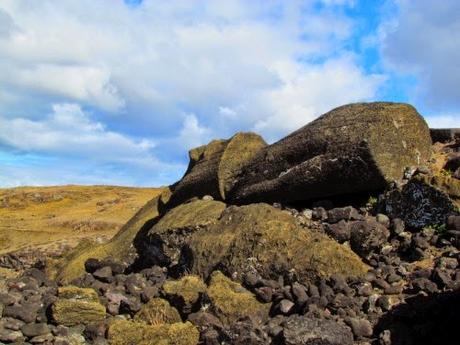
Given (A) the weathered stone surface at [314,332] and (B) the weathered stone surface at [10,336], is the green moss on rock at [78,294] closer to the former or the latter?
(B) the weathered stone surface at [10,336]

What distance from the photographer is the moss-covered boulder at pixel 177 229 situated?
14.7 meters

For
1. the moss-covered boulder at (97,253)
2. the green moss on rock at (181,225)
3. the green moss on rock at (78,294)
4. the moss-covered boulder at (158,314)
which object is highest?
the green moss on rock at (181,225)

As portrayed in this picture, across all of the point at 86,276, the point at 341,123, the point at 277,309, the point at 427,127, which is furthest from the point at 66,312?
the point at 427,127

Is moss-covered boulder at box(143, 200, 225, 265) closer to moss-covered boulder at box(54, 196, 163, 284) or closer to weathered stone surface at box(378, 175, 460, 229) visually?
moss-covered boulder at box(54, 196, 163, 284)

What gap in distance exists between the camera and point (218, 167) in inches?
699

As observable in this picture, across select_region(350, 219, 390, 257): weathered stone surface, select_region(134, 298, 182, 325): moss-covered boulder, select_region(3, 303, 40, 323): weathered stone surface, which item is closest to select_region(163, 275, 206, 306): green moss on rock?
select_region(134, 298, 182, 325): moss-covered boulder

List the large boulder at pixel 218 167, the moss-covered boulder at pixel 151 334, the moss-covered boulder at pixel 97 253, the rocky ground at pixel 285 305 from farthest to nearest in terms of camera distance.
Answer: the large boulder at pixel 218 167 → the moss-covered boulder at pixel 97 253 → the moss-covered boulder at pixel 151 334 → the rocky ground at pixel 285 305

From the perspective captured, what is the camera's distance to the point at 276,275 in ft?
39.2

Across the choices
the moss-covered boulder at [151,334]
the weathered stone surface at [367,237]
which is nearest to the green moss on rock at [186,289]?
the moss-covered boulder at [151,334]

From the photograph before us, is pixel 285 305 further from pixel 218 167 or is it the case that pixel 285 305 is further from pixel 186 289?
pixel 218 167

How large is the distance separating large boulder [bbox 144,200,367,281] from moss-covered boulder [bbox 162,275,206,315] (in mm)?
750

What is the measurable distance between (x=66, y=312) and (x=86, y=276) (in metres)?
2.91

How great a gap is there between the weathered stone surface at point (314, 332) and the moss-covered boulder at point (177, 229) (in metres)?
5.36

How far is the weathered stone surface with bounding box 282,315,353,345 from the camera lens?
360 inches
